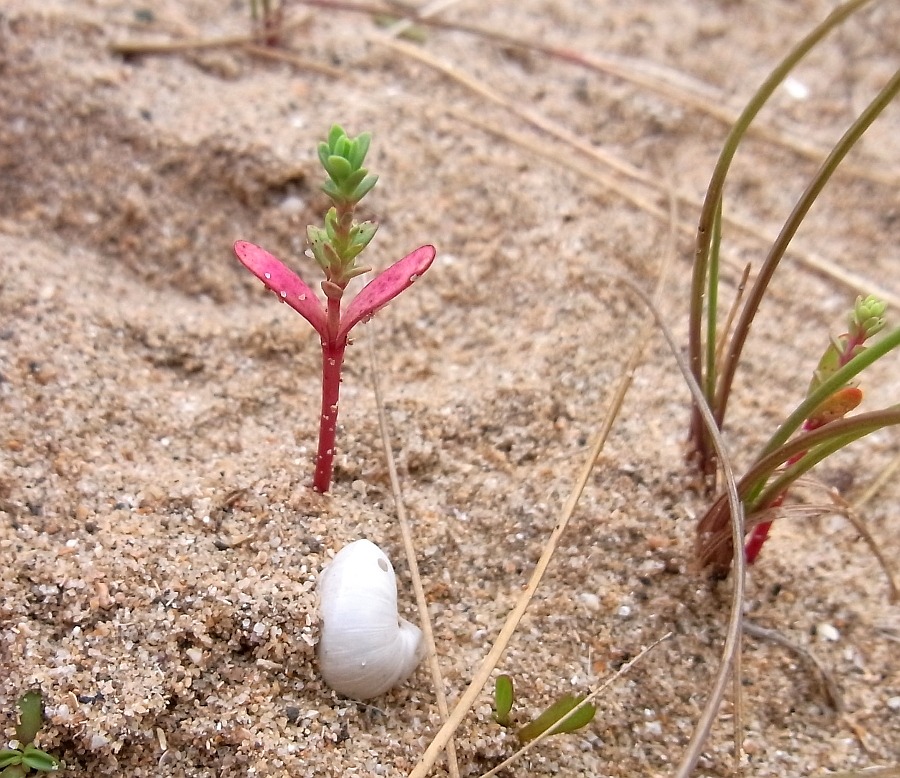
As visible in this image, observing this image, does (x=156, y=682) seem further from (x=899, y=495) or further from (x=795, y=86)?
(x=795, y=86)

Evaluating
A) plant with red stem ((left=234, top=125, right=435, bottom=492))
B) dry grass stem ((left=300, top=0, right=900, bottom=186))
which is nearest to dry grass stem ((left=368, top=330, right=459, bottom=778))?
plant with red stem ((left=234, top=125, right=435, bottom=492))

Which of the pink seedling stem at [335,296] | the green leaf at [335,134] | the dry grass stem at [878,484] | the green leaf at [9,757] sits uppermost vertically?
the dry grass stem at [878,484]

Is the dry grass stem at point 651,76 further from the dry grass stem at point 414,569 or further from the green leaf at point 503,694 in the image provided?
the green leaf at point 503,694

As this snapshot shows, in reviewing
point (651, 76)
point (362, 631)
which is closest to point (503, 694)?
point (362, 631)

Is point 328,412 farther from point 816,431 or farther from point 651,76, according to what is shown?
point 651,76

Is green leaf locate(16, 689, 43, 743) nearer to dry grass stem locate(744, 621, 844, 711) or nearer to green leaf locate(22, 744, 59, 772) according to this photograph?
green leaf locate(22, 744, 59, 772)

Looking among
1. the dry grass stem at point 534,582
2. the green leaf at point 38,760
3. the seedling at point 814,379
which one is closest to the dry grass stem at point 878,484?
the seedling at point 814,379
